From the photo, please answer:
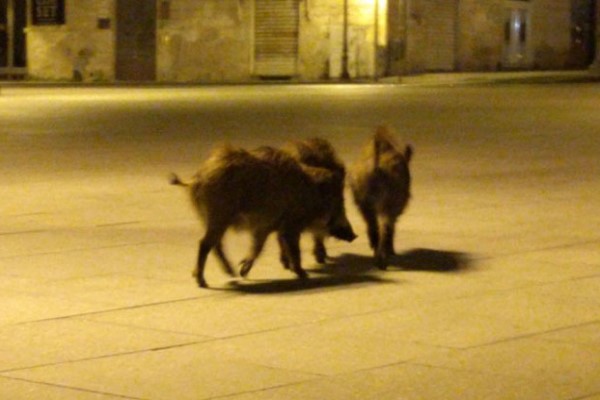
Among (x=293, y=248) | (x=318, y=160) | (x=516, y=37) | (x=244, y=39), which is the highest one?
(x=516, y=37)

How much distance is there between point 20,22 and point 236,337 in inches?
1728

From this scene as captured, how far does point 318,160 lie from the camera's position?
32.8 feet

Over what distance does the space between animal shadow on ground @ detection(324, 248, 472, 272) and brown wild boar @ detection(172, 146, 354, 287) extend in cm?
66

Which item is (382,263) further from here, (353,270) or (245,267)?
(245,267)

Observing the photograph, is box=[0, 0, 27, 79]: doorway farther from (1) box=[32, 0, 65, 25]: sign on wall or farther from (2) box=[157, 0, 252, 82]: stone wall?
(2) box=[157, 0, 252, 82]: stone wall

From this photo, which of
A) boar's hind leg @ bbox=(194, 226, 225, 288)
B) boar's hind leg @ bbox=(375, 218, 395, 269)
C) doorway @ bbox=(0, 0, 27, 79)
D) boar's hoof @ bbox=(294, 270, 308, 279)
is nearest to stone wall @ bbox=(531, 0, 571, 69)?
doorway @ bbox=(0, 0, 27, 79)

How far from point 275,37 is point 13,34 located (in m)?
9.92

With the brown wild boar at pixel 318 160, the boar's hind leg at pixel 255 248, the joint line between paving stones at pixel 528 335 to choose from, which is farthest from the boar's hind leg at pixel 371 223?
the joint line between paving stones at pixel 528 335

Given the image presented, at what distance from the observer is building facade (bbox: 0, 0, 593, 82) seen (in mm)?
45156

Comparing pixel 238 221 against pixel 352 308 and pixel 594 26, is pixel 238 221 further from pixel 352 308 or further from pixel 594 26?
pixel 594 26

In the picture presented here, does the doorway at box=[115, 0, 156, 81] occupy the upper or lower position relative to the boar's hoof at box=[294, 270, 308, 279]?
upper

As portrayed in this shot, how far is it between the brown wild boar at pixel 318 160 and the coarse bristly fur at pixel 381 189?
19 centimetres

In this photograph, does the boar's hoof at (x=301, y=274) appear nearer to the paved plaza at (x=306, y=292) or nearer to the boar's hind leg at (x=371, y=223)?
the paved plaza at (x=306, y=292)

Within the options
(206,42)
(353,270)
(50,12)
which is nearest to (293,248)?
(353,270)
